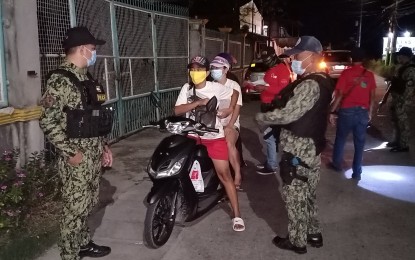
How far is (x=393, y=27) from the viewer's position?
3725 cm

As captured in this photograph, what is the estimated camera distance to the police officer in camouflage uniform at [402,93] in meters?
7.16

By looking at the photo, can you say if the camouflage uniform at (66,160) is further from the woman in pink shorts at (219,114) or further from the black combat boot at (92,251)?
the woman in pink shorts at (219,114)

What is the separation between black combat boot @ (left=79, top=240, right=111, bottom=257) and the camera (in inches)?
144

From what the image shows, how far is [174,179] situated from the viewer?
3820 millimetres

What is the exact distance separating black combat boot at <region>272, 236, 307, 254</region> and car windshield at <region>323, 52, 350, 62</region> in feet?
56.5

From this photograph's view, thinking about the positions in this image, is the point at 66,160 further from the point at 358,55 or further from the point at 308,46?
the point at 358,55

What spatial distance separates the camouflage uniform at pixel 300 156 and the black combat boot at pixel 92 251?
5.69 ft

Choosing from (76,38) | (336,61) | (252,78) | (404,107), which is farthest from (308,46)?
(336,61)

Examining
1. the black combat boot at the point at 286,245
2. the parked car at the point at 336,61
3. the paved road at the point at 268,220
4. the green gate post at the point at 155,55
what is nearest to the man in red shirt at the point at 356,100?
the paved road at the point at 268,220

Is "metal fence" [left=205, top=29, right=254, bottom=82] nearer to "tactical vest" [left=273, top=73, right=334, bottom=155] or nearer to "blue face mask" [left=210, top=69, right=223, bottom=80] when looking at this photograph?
"blue face mask" [left=210, top=69, right=223, bottom=80]

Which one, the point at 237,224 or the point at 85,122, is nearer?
the point at 85,122

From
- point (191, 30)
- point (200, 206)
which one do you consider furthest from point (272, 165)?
point (191, 30)

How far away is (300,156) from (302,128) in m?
0.26

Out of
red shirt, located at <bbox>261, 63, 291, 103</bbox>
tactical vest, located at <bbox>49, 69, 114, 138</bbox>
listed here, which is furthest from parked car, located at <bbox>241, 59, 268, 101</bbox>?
tactical vest, located at <bbox>49, 69, 114, 138</bbox>
